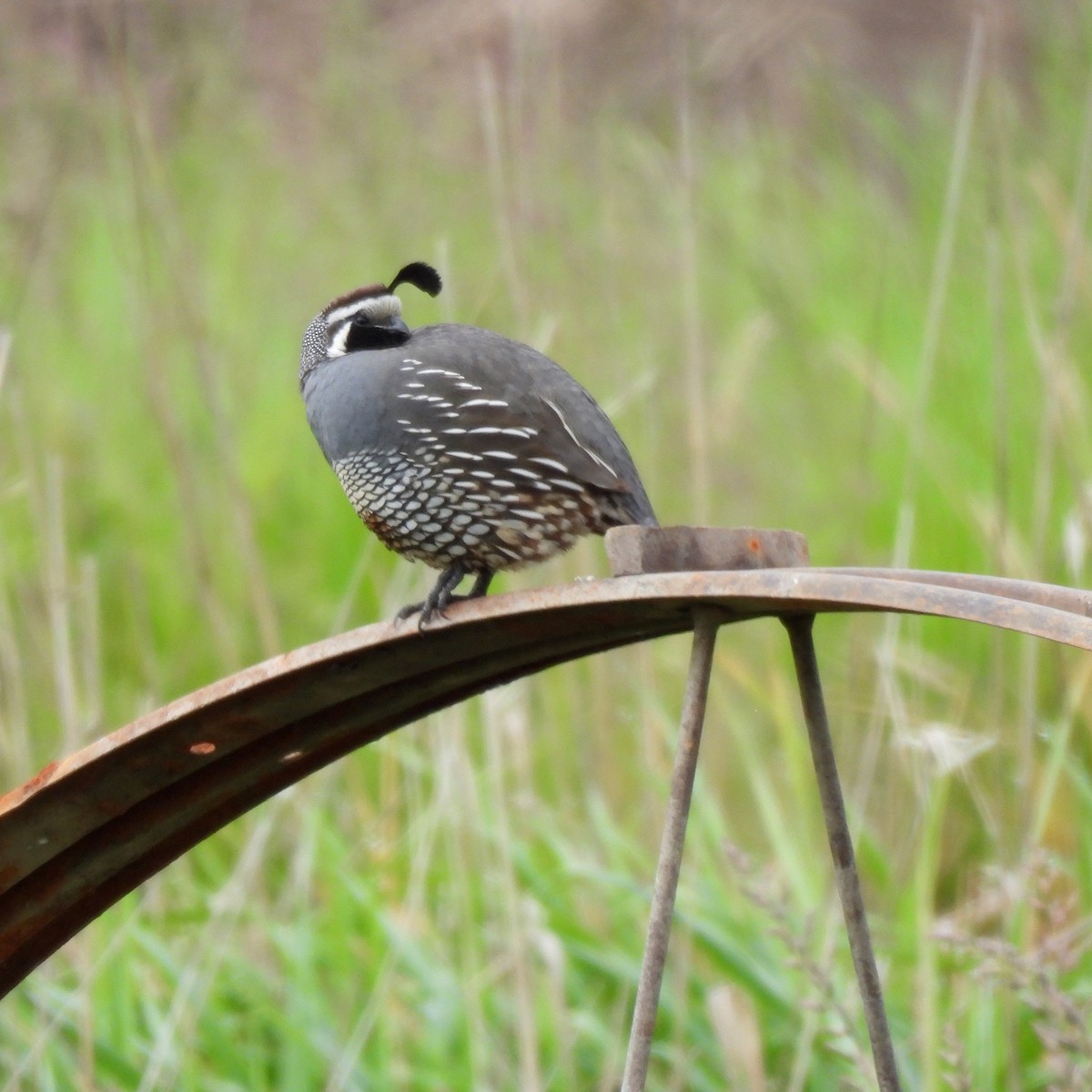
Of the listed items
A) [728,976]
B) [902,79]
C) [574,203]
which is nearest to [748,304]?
[574,203]

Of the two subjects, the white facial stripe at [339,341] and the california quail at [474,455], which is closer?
the california quail at [474,455]

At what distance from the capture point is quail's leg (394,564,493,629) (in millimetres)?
1472

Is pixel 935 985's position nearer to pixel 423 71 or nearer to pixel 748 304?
pixel 748 304

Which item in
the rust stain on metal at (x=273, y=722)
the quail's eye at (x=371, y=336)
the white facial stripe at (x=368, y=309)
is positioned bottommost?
the rust stain on metal at (x=273, y=722)

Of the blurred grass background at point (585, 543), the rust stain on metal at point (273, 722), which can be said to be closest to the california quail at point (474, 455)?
the blurred grass background at point (585, 543)

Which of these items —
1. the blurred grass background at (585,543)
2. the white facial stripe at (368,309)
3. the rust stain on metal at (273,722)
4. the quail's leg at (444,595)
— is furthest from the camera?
the blurred grass background at (585,543)

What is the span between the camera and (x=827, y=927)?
7.70 feet

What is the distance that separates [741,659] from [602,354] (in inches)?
26.0

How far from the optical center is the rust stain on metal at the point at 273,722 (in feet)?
3.53

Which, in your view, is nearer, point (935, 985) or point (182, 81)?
point (935, 985)

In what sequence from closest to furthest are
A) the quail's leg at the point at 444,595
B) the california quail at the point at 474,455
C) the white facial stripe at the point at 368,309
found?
the quail's leg at the point at 444,595 → the california quail at the point at 474,455 → the white facial stripe at the point at 368,309

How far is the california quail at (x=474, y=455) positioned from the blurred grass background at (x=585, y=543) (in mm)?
349

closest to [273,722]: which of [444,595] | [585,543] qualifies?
[444,595]

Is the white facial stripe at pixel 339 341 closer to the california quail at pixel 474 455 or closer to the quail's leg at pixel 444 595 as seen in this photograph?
the california quail at pixel 474 455
